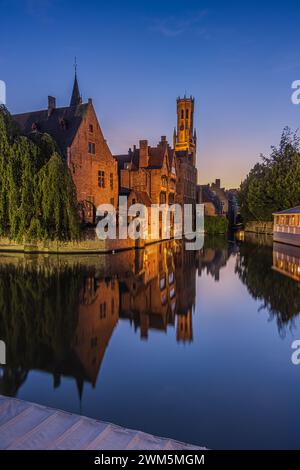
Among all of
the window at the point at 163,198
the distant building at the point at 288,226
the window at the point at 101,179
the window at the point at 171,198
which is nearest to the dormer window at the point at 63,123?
the window at the point at 101,179

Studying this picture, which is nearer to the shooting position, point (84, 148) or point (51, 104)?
point (84, 148)

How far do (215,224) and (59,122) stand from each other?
27.7 meters

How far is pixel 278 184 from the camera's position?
43.9m

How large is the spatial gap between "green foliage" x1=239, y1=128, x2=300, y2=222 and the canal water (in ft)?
105

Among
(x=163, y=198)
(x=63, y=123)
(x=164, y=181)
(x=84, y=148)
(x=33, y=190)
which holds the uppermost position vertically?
(x=63, y=123)

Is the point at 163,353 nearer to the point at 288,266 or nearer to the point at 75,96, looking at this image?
the point at 288,266

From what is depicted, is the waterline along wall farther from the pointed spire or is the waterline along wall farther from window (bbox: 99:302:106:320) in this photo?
window (bbox: 99:302:106:320)

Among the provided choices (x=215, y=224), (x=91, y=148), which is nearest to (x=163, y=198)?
(x=91, y=148)

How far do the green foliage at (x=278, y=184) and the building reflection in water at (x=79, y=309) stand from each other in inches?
1173

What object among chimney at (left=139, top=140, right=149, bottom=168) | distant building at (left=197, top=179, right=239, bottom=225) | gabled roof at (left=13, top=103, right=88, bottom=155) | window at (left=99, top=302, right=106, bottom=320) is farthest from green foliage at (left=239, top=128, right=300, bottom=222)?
window at (left=99, top=302, right=106, bottom=320)

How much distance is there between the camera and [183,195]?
44.4 meters

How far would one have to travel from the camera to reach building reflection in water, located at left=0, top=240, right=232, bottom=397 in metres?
6.15
